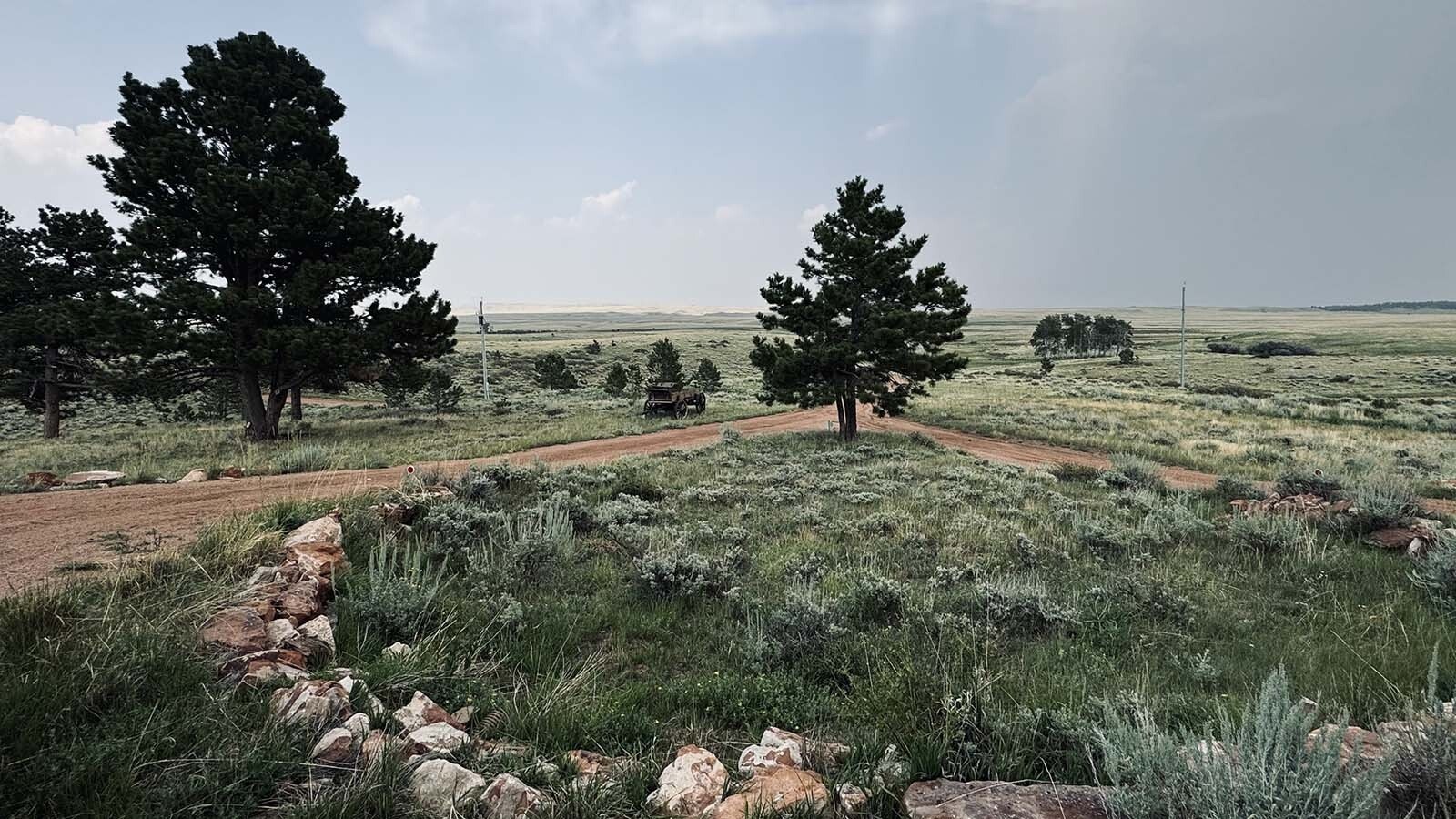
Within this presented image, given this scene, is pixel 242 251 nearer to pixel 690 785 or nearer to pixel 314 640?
pixel 314 640

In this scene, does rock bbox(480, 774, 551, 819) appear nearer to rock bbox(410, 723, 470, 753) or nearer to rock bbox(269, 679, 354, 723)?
rock bbox(410, 723, 470, 753)

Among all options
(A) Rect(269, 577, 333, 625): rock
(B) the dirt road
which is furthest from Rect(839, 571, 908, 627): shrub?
(B) the dirt road

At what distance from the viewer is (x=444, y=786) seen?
296cm

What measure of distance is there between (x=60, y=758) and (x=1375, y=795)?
5.26 metres

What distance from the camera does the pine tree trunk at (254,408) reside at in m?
20.1

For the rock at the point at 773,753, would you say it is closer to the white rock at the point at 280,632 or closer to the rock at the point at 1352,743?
the rock at the point at 1352,743

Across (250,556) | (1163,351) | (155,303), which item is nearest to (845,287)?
(250,556)

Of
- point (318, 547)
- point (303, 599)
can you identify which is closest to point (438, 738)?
point (303, 599)

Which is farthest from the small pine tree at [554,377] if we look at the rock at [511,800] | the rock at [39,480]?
the rock at [511,800]

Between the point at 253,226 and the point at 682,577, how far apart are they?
19.7 meters

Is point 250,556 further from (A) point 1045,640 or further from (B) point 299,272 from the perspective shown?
(B) point 299,272

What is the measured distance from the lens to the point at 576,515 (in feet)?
31.7

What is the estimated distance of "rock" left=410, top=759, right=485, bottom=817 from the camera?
9.33ft

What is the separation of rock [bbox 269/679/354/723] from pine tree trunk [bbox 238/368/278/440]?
2056 cm
